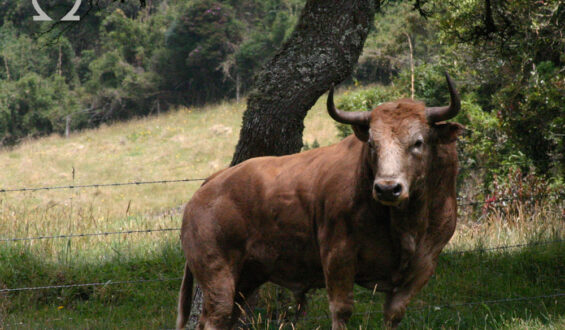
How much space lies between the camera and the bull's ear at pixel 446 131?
171 inches

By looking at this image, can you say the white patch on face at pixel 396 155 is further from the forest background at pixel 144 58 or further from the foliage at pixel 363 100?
the forest background at pixel 144 58

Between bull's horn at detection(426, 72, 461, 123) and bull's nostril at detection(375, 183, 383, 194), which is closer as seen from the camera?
bull's nostril at detection(375, 183, 383, 194)

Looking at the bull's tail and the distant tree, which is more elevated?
the bull's tail

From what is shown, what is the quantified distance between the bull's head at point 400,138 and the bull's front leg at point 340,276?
1.92 feet

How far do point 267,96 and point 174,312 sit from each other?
2735 mm

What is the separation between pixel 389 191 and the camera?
12.6ft

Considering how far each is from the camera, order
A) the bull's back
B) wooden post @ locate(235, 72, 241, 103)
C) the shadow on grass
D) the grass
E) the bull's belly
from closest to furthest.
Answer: the bull's belly < the bull's back < the grass < the shadow on grass < wooden post @ locate(235, 72, 241, 103)

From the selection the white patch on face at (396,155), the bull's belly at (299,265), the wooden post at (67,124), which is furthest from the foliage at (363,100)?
the wooden post at (67,124)

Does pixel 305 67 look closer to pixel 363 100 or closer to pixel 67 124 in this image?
pixel 363 100

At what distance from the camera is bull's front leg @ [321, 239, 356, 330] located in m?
4.40

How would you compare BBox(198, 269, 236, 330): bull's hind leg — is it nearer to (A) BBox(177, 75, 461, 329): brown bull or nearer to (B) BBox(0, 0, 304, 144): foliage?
(A) BBox(177, 75, 461, 329): brown bull

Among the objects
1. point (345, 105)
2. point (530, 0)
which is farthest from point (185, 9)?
point (530, 0)

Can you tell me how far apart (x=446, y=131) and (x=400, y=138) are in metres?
0.42

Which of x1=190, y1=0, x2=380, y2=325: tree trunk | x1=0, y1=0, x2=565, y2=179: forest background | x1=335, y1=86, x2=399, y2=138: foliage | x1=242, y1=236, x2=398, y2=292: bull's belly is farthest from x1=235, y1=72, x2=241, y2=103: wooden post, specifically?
x1=242, y1=236, x2=398, y2=292: bull's belly
